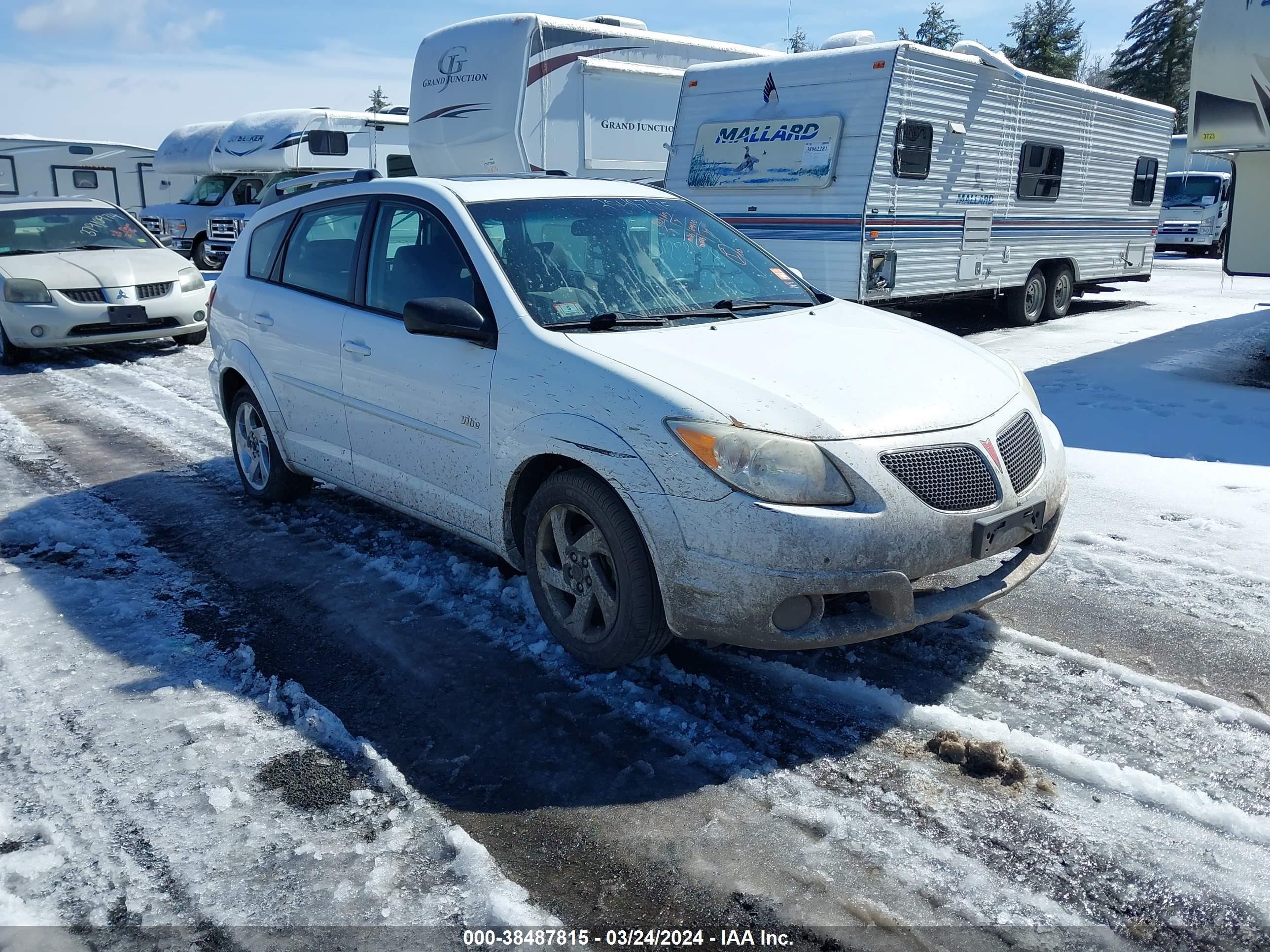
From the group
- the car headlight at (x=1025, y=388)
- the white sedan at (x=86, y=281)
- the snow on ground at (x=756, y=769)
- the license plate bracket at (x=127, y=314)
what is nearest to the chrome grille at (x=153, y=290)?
the white sedan at (x=86, y=281)

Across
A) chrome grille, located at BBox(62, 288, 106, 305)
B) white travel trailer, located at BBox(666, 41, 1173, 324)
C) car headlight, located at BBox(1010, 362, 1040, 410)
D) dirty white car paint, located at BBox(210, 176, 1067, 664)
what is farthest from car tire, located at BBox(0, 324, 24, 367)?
car headlight, located at BBox(1010, 362, 1040, 410)

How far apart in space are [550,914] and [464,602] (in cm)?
202

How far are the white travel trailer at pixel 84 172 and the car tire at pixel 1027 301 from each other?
21471 millimetres

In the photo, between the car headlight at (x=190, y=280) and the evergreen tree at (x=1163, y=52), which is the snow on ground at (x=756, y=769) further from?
the evergreen tree at (x=1163, y=52)

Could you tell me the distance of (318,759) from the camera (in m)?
3.25

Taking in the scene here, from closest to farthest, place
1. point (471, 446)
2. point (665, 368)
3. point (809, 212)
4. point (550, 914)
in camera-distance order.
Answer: point (550, 914)
point (665, 368)
point (471, 446)
point (809, 212)

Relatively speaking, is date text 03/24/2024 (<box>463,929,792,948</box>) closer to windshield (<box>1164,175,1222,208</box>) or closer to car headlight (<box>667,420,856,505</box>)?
car headlight (<box>667,420,856,505</box>)

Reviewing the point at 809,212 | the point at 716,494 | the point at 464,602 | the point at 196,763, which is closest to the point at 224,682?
the point at 196,763

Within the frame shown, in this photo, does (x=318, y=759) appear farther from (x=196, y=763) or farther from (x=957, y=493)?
(x=957, y=493)

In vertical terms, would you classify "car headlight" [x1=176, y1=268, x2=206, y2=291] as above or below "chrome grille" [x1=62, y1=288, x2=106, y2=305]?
above

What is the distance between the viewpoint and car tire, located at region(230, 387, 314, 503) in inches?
225

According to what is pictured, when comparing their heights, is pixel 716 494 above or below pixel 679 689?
above

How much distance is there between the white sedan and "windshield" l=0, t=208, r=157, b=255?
10 mm

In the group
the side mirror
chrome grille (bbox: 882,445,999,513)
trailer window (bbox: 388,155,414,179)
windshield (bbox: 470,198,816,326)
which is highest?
trailer window (bbox: 388,155,414,179)
